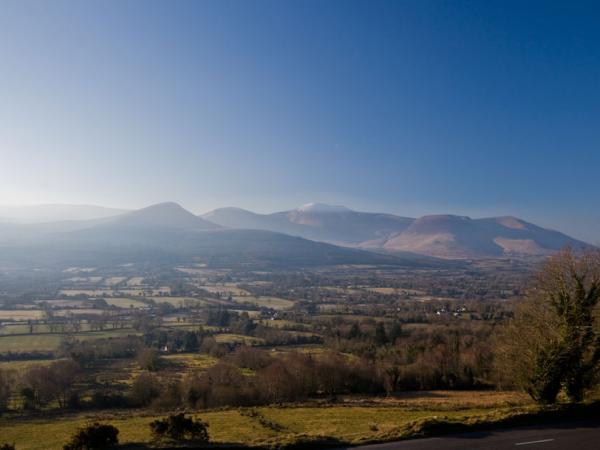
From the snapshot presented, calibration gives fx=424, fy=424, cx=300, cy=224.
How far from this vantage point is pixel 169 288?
16850 cm

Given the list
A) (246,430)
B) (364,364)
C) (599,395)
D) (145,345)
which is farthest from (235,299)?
(599,395)

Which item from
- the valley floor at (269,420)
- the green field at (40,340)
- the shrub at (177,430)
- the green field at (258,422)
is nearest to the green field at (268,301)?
the green field at (40,340)

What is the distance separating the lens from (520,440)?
15.6m

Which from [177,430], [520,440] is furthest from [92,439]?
[520,440]

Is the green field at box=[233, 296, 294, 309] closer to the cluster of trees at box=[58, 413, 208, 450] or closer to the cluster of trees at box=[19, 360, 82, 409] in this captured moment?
the cluster of trees at box=[19, 360, 82, 409]

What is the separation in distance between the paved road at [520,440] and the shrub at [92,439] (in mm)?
9121

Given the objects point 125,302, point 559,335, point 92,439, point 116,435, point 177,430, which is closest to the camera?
point 92,439

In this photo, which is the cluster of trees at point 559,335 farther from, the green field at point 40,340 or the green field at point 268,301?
the green field at point 268,301

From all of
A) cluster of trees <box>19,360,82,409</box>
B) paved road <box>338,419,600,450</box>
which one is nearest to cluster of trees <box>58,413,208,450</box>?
paved road <box>338,419,600,450</box>

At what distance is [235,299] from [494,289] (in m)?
102

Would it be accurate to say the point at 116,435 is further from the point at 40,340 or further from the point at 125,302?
the point at 125,302

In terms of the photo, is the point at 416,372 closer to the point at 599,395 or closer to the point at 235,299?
the point at 599,395

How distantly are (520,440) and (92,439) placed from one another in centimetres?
1567

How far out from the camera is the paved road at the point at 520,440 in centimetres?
1491
